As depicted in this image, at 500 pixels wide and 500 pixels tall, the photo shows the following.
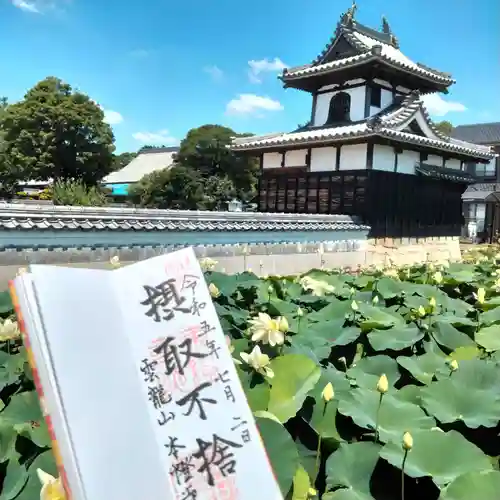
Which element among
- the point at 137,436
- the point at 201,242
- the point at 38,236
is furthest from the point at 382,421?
the point at 201,242

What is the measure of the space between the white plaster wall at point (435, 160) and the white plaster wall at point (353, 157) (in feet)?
9.70

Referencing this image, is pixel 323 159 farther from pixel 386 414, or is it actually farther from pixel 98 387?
pixel 98 387

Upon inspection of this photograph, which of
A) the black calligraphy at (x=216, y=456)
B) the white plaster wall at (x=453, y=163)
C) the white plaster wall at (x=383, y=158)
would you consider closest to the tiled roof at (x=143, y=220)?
the white plaster wall at (x=383, y=158)

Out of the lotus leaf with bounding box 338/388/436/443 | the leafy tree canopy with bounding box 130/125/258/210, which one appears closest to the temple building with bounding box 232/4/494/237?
the leafy tree canopy with bounding box 130/125/258/210

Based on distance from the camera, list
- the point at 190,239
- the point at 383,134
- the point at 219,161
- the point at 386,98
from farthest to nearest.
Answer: the point at 219,161
the point at 386,98
the point at 383,134
the point at 190,239

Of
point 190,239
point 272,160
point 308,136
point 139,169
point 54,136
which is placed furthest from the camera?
point 139,169

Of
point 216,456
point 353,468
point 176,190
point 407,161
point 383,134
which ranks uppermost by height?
point 383,134

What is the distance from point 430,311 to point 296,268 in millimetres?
9271

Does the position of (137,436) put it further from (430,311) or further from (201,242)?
(201,242)

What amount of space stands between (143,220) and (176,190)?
1705cm

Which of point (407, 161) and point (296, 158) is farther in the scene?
point (296, 158)

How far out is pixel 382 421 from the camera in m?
1.34

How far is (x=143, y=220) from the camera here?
8.72m

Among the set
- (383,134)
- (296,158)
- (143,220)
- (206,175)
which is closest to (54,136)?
(206,175)
